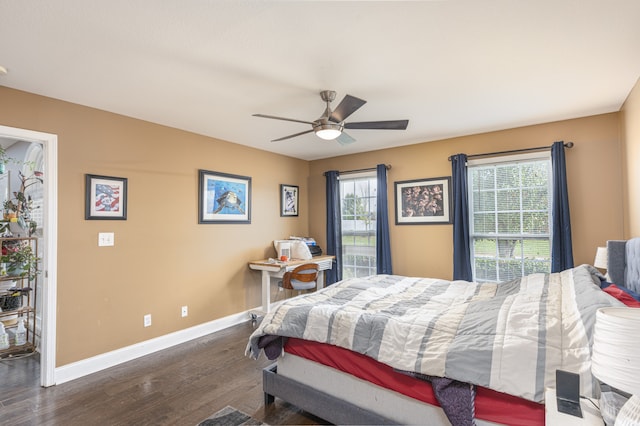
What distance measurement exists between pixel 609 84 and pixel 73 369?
5.40 metres

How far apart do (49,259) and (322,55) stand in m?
2.90

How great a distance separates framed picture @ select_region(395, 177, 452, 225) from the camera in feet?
14.3

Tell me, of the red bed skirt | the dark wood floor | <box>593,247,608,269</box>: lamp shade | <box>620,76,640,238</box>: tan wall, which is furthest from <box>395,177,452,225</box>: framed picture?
the red bed skirt

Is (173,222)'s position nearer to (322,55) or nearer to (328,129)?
(328,129)

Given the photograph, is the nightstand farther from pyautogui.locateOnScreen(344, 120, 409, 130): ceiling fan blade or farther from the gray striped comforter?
pyautogui.locateOnScreen(344, 120, 409, 130): ceiling fan blade

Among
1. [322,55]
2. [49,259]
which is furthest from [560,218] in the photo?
[49,259]

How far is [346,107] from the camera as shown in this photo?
2459 millimetres

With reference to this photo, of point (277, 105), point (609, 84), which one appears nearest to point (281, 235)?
point (277, 105)

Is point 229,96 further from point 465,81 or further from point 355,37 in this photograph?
point 465,81

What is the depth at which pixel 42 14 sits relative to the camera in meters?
1.75

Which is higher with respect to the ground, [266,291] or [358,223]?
[358,223]

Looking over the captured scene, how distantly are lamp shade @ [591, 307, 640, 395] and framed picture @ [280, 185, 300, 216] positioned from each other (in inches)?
177

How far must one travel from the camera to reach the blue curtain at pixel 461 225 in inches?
161

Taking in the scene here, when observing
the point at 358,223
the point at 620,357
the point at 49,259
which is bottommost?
the point at 620,357
